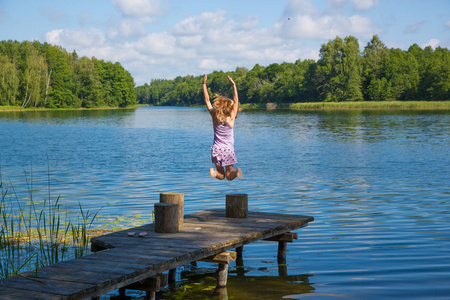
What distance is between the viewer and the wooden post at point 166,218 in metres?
8.38

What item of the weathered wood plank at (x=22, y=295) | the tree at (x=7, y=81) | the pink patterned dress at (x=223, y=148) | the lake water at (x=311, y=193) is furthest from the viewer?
the tree at (x=7, y=81)

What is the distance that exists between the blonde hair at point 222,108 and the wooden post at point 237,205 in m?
1.61

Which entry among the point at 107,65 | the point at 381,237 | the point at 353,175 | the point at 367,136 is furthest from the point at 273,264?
the point at 107,65

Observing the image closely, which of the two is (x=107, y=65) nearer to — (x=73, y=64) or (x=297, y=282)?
→ (x=73, y=64)

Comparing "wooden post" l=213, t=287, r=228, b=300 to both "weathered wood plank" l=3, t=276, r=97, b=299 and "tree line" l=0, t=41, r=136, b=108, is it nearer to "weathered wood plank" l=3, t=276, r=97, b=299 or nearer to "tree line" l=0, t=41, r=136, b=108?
"weathered wood plank" l=3, t=276, r=97, b=299

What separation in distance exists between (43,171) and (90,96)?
107256 mm

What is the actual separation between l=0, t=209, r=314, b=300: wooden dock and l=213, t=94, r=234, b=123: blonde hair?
194 centimetres

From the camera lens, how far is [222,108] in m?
8.97

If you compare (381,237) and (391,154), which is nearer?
(381,237)

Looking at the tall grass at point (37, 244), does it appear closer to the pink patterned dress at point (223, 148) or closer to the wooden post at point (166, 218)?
the wooden post at point (166, 218)

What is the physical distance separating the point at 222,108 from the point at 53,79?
114586 millimetres

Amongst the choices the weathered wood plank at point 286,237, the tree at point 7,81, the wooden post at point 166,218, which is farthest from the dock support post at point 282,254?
the tree at point 7,81

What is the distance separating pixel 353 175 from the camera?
20641 millimetres

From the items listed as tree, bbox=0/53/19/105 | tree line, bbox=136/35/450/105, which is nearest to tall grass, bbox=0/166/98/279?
tree, bbox=0/53/19/105
